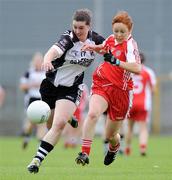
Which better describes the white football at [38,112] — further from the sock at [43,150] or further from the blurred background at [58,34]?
the blurred background at [58,34]

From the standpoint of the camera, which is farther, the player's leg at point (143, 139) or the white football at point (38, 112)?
the player's leg at point (143, 139)

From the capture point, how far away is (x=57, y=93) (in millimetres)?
11734

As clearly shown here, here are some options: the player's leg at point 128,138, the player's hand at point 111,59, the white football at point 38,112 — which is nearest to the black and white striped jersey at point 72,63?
the player's hand at point 111,59

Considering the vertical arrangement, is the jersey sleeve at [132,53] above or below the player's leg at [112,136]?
above

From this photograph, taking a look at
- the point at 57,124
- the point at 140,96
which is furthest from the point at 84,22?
the point at 140,96

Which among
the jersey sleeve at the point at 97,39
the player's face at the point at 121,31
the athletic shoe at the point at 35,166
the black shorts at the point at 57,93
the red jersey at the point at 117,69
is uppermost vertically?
the player's face at the point at 121,31

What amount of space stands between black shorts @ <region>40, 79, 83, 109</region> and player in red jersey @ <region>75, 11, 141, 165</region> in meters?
0.42

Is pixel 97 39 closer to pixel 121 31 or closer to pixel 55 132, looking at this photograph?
pixel 121 31

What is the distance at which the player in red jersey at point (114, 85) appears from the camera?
462 inches

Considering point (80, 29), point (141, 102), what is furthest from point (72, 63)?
point (141, 102)

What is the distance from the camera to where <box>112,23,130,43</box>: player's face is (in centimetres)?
1173

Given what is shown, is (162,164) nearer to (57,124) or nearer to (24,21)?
(57,124)

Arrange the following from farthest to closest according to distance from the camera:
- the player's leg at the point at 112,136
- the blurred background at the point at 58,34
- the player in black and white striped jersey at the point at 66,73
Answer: the blurred background at the point at 58,34 < the player's leg at the point at 112,136 < the player in black and white striped jersey at the point at 66,73

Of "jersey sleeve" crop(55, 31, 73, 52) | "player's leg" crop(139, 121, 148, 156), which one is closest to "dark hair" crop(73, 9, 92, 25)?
"jersey sleeve" crop(55, 31, 73, 52)
